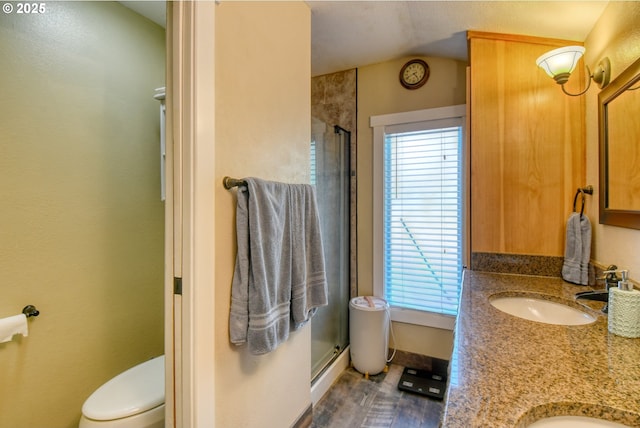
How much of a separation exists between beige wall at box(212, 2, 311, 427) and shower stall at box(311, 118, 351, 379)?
0.34m

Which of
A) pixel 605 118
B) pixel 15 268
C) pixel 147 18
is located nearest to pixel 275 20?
pixel 147 18

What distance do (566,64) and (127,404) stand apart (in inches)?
97.0

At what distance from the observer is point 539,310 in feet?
4.42

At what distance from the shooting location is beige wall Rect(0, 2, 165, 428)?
1.40 meters

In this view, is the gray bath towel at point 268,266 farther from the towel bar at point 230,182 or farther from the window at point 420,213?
the window at point 420,213

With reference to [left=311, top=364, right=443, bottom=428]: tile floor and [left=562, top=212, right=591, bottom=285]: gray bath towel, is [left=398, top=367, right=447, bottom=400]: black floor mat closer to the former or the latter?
[left=311, top=364, right=443, bottom=428]: tile floor

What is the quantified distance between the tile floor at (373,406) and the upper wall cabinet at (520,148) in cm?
109

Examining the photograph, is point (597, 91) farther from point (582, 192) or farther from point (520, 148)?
point (582, 192)

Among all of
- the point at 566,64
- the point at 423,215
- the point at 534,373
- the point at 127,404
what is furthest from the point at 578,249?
the point at 127,404

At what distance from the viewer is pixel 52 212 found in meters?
1.51

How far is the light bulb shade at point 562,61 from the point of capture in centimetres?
132

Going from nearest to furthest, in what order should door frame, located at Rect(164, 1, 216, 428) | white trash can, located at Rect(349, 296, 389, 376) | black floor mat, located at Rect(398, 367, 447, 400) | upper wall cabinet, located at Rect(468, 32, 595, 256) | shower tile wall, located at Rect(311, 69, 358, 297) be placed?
1. door frame, located at Rect(164, 1, 216, 428)
2. upper wall cabinet, located at Rect(468, 32, 595, 256)
3. black floor mat, located at Rect(398, 367, 447, 400)
4. white trash can, located at Rect(349, 296, 389, 376)
5. shower tile wall, located at Rect(311, 69, 358, 297)

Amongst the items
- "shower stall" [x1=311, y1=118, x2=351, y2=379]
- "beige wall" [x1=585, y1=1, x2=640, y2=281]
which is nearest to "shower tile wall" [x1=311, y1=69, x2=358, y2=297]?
"shower stall" [x1=311, y1=118, x2=351, y2=379]

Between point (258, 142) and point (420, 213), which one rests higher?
point (258, 142)
